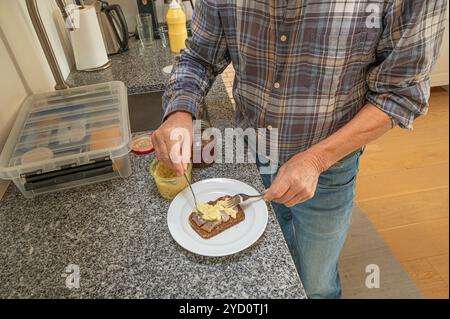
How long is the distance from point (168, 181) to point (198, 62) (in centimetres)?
→ 34

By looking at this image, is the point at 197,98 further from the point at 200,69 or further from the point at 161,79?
the point at 161,79

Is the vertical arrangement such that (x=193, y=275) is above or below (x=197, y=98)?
below

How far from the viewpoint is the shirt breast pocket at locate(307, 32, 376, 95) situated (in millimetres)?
683

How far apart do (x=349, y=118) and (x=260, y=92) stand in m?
0.23

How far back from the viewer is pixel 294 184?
0.68m

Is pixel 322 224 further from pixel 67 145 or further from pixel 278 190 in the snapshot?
pixel 67 145

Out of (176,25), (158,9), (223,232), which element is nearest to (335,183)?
(223,232)

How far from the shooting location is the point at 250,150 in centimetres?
87

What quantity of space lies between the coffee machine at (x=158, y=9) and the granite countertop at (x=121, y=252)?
1.12 meters

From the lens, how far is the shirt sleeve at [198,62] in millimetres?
799

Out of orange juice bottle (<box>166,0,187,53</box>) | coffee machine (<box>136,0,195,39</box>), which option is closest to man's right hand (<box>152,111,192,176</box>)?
orange juice bottle (<box>166,0,187,53</box>)

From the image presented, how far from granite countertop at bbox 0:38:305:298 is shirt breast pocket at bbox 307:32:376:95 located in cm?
26
